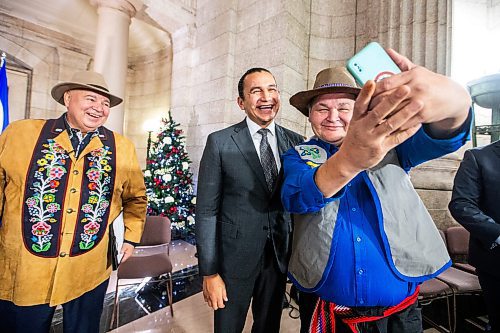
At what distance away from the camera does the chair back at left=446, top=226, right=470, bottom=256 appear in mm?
2857

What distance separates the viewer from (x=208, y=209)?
4.79 ft

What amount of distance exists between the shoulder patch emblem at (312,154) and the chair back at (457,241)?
2934 mm

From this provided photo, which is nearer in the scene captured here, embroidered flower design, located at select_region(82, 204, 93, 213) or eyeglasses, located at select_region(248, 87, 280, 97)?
embroidered flower design, located at select_region(82, 204, 93, 213)

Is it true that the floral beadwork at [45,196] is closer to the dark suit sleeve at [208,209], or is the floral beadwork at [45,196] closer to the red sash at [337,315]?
the dark suit sleeve at [208,209]

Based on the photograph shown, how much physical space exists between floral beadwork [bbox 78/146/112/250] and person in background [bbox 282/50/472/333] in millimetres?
1127

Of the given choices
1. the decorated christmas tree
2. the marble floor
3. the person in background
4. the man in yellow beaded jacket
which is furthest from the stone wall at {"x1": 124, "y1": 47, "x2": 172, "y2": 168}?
the person in background

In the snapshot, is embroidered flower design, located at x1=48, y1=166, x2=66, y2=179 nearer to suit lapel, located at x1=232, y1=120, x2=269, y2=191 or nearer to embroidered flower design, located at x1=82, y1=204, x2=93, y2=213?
embroidered flower design, located at x1=82, y1=204, x2=93, y2=213

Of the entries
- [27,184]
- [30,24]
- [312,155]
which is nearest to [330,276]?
[312,155]

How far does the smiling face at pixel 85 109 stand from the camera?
148cm

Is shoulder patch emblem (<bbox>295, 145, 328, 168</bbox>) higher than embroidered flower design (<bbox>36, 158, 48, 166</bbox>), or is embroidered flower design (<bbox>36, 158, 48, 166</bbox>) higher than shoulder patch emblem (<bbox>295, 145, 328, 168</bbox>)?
shoulder patch emblem (<bbox>295, 145, 328, 168</bbox>)

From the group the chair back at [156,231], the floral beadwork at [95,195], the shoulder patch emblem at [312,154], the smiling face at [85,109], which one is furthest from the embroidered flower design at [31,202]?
the chair back at [156,231]

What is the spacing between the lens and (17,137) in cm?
137

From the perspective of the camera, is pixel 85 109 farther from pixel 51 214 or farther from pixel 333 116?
pixel 333 116

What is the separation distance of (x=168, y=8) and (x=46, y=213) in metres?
6.02
